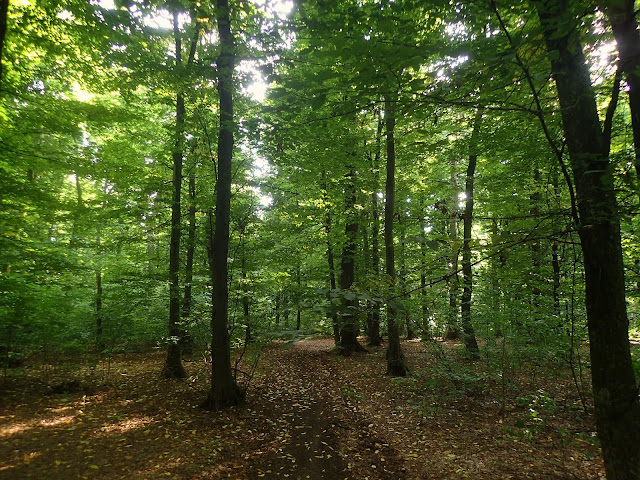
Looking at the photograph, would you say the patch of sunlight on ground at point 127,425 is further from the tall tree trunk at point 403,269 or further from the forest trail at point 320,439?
the tall tree trunk at point 403,269

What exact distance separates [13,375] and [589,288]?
12820mm

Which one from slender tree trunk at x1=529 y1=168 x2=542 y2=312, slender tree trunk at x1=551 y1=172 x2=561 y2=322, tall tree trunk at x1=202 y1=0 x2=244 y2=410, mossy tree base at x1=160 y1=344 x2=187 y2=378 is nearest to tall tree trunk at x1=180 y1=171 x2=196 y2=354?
mossy tree base at x1=160 y1=344 x2=187 y2=378

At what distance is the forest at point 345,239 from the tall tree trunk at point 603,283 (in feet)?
0.05

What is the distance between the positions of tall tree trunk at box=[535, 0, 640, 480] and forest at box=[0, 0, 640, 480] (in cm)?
1

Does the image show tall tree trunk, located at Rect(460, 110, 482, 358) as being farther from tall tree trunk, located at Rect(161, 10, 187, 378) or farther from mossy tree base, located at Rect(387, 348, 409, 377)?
tall tree trunk, located at Rect(161, 10, 187, 378)

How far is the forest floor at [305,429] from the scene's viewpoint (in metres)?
4.66

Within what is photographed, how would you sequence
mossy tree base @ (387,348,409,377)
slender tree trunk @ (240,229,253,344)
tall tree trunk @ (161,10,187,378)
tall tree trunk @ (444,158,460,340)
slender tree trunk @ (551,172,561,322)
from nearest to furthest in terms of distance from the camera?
tall tree trunk @ (444,158,460,340) → slender tree trunk @ (551,172,561,322) → slender tree trunk @ (240,229,253,344) → mossy tree base @ (387,348,409,377) → tall tree trunk @ (161,10,187,378)

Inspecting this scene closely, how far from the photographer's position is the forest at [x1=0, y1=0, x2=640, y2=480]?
2.26 meters

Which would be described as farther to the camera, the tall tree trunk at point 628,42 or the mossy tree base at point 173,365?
the mossy tree base at point 173,365

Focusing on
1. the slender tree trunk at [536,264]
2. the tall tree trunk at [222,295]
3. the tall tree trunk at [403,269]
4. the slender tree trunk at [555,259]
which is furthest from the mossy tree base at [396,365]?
the tall tree trunk at [222,295]

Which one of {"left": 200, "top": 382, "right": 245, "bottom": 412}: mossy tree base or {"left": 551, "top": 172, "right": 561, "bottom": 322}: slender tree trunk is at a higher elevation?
{"left": 551, "top": 172, "right": 561, "bottom": 322}: slender tree trunk

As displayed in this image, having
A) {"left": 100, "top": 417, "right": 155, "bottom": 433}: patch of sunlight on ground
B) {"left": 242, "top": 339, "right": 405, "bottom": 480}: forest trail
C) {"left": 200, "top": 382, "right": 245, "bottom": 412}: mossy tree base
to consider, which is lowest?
{"left": 242, "top": 339, "right": 405, "bottom": 480}: forest trail

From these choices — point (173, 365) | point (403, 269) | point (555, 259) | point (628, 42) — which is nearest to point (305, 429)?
point (403, 269)

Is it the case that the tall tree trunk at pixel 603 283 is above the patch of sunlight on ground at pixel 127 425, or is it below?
above
